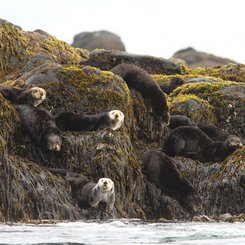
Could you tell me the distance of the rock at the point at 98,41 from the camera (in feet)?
185

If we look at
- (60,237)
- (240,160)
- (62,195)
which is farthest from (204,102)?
(60,237)

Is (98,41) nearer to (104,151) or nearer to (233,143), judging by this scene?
(233,143)

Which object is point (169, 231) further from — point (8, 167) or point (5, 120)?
point (5, 120)

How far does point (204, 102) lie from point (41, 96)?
15.1ft

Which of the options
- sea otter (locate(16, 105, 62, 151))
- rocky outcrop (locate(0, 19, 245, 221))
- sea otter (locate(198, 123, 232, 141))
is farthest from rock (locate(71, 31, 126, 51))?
sea otter (locate(16, 105, 62, 151))

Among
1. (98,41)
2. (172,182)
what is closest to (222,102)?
(172,182)

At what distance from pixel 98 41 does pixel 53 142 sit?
46.2 metres

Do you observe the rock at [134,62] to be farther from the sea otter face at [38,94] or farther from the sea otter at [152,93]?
the sea otter face at [38,94]

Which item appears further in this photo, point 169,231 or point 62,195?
point 62,195

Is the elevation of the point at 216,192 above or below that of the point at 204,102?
below

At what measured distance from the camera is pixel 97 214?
12.1m

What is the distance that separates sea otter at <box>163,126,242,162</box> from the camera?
1470 cm

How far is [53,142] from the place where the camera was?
40.0 feet

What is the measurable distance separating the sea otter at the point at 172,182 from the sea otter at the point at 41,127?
1973 millimetres
